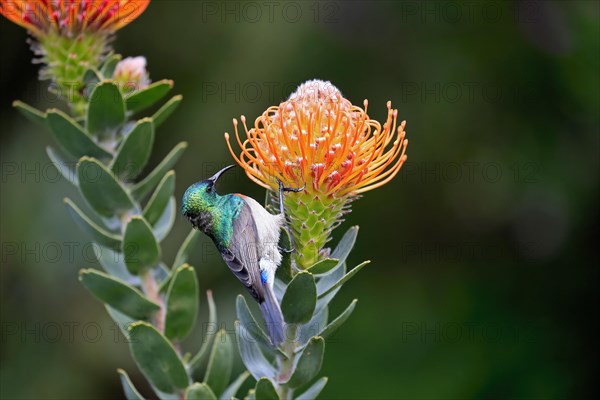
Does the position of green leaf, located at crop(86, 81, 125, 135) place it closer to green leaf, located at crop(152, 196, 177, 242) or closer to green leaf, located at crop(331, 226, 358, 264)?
green leaf, located at crop(152, 196, 177, 242)

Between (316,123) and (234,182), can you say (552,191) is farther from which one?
(316,123)

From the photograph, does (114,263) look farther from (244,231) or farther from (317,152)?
(317,152)

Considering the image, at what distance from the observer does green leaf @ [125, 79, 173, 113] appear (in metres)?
1.76

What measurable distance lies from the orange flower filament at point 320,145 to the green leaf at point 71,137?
36 centimetres

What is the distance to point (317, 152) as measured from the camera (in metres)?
1.67

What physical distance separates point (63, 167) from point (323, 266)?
2.25 feet

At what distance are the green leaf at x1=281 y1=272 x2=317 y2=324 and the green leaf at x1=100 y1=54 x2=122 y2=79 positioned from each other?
736 millimetres

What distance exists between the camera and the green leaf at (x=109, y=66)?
1.84m

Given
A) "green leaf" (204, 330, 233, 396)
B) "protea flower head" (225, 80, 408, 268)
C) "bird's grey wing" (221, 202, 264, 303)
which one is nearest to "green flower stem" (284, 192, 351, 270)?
"protea flower head" (225, 80, 408, 268)

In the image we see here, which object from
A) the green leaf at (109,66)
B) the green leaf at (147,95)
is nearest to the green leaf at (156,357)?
the green leaf at (147,95)

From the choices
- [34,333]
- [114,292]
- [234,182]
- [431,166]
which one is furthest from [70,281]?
[114,292]

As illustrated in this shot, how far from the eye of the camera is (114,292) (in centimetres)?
163

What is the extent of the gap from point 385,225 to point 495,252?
21.3 inches

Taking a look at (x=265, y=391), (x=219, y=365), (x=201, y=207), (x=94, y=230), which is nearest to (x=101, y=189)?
(x=94, y=230)
